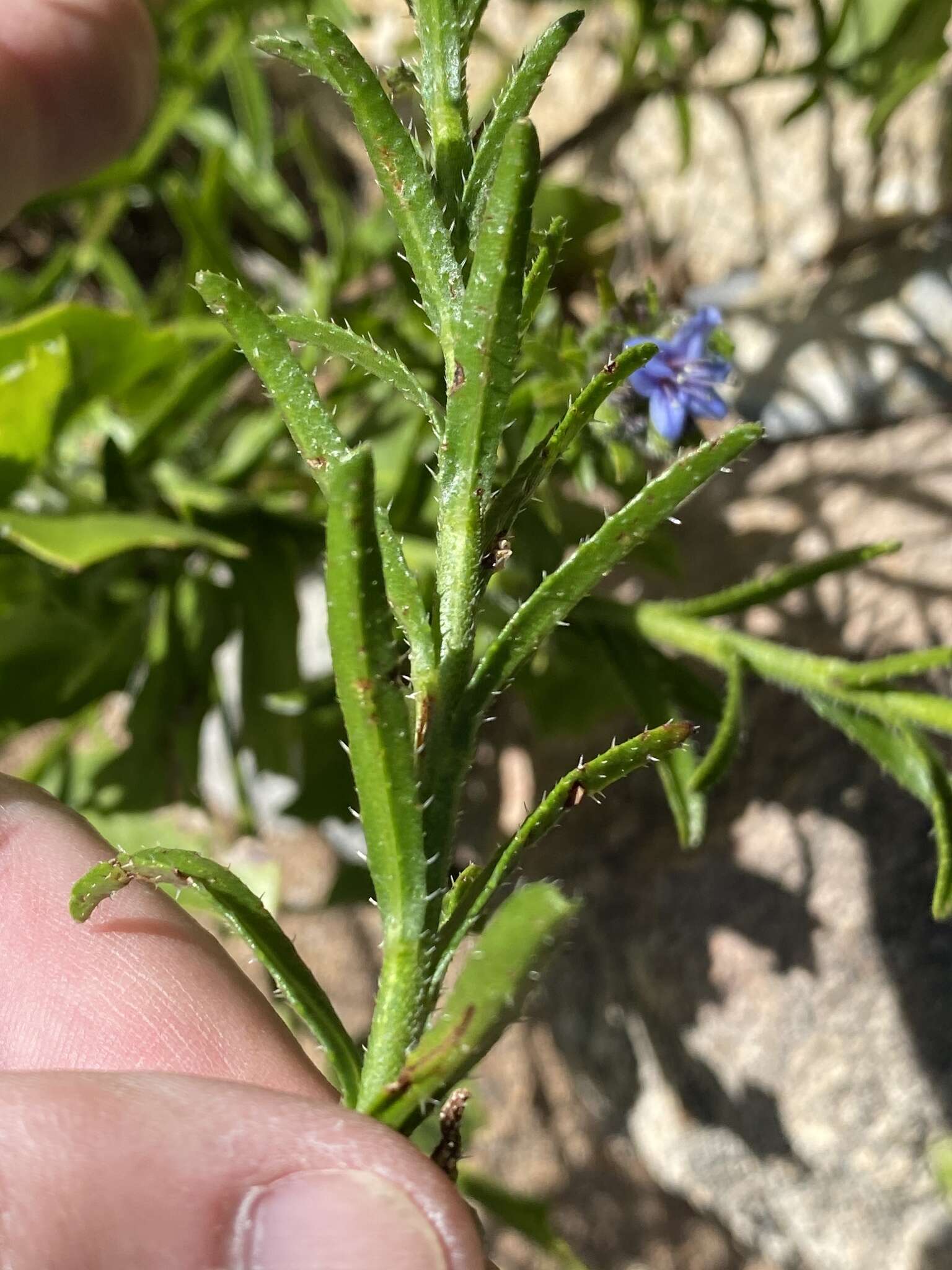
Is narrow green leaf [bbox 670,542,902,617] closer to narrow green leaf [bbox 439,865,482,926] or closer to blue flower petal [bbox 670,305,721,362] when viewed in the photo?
blue flower petal [bbox 670,305,721,362]

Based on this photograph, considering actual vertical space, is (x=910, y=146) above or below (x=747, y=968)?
above

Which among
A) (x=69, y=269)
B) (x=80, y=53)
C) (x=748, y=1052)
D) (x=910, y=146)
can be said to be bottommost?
(x=748, y=1052)

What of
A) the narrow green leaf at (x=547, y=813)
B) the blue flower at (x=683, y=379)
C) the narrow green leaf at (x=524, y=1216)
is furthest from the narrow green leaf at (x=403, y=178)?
the narrow green leaf at (x=524, y=1216)

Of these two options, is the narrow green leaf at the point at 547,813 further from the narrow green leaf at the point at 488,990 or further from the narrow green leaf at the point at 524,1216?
the narrow green leaf at the point at 524,1216

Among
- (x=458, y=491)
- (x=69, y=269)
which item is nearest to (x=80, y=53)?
(x=69, y=269)

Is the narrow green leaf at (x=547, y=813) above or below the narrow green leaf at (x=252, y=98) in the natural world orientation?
below

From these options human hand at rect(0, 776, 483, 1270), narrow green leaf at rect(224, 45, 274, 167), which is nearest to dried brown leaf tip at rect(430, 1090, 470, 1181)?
human hand at rect(0, 776, 483, 1270)

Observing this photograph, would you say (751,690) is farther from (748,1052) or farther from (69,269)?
(69,269)
